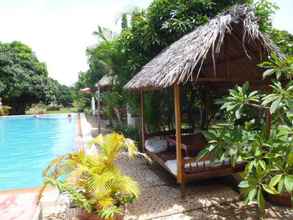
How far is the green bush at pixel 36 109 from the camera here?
28870mm

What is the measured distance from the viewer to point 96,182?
12.3 feet

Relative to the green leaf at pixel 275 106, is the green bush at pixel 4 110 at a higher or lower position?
higher

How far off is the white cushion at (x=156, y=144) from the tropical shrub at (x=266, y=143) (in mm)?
3045

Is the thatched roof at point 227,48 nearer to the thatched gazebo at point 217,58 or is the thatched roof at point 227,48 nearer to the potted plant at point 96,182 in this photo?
the thatched gazebo at point 217,58

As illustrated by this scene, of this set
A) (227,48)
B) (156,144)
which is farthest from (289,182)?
(156,144)

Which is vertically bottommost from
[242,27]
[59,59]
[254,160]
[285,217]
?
[285,217]

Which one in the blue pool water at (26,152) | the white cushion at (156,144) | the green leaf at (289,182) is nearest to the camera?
the green leaf at (289,182)

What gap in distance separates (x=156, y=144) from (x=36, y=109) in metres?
25.6

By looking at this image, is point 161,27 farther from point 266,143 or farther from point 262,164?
point 262,164

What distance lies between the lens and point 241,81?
596cm

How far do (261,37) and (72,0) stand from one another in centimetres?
760

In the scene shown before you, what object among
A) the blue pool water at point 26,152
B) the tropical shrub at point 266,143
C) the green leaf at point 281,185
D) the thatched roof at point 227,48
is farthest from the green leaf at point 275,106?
the blue pool water at point 26,152

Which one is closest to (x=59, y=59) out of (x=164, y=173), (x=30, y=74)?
(x=30, y=74)

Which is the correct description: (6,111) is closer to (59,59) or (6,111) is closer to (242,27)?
(59,59)
